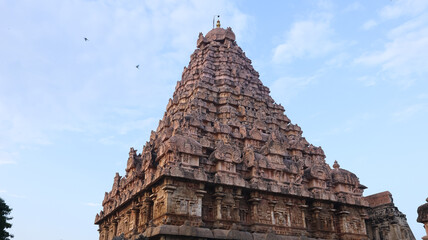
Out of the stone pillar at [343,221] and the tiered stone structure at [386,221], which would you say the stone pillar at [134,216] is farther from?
the tiered stone structure at [386,221]

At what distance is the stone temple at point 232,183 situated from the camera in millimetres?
20359

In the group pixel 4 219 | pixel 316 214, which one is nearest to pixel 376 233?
pixel 316 214

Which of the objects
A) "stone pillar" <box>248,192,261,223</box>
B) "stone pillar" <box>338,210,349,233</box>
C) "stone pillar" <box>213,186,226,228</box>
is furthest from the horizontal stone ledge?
"stone pillar" <box>338,210,349,233</box>

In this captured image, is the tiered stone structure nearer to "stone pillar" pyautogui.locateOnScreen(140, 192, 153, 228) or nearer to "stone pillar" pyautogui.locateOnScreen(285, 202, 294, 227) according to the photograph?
"stone pillar" pyautogui.locateOnScreen(285, 202, 294, 227)

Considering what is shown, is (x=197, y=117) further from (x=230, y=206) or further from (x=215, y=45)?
(x=215, y=45)

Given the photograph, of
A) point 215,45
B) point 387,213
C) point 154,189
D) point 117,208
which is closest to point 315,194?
point 387,213

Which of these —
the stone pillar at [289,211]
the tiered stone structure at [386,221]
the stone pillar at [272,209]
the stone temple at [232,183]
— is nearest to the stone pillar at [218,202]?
the stone temple at [232,183]

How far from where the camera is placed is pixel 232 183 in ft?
71.7

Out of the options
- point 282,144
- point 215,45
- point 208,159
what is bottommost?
point 208,159

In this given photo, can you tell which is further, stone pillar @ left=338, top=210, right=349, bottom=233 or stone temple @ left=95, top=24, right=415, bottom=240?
stone pillar @ left=338, top=210, right=349, bottom=233

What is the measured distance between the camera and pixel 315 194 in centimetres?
2489

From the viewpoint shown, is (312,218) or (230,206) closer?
(230,206)

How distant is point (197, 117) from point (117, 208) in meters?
9.27

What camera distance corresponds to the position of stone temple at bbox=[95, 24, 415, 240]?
20359 mm
